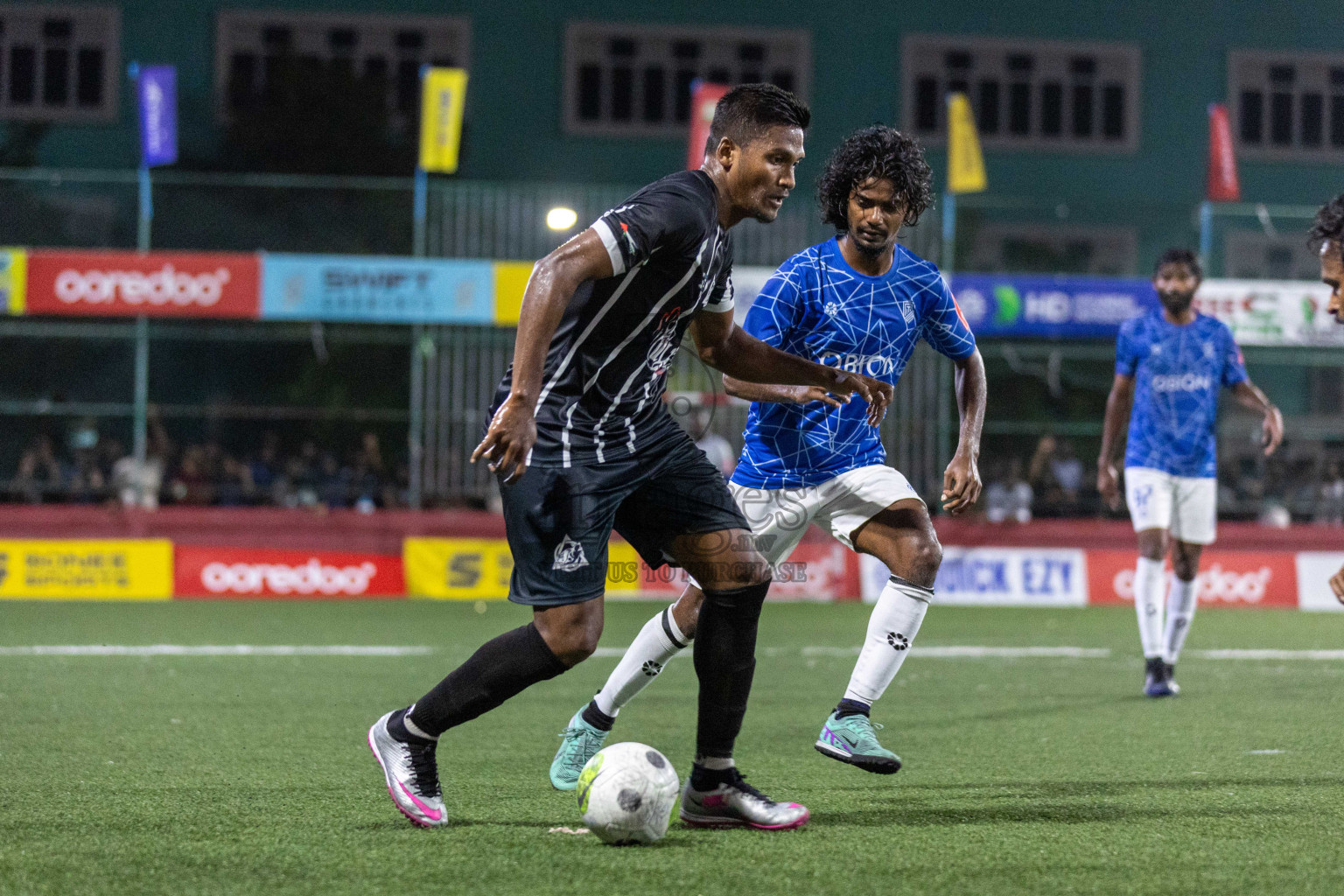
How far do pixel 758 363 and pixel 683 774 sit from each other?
1648 mm

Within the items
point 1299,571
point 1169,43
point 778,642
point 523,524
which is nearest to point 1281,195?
point 1169,43

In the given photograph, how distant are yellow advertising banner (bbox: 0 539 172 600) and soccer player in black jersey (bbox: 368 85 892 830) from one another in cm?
1159

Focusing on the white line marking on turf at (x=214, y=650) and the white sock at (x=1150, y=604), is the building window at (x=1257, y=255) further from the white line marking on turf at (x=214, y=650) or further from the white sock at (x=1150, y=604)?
the white line marking on turf at (x=214, y=650)

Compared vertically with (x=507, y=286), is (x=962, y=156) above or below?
above

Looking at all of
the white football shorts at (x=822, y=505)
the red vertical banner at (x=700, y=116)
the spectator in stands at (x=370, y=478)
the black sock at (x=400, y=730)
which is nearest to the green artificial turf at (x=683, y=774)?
the black sock at (x=400, y=730)

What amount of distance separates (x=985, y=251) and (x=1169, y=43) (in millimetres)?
11251

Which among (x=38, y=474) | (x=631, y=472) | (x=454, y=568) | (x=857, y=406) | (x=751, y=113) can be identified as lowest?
(x=454, y=568)

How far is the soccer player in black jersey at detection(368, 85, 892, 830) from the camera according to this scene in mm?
4277

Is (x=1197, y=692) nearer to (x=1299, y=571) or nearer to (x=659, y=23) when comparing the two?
(x=1299, y=571)

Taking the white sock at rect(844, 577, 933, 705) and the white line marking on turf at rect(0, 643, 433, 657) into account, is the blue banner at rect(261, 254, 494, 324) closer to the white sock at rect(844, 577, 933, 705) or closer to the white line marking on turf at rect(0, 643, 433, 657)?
the white line marking on turf at rect(0, 643, 433, 657)

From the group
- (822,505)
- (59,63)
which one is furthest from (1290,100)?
(822,505)

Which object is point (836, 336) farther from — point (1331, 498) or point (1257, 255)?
point (1257, 255)

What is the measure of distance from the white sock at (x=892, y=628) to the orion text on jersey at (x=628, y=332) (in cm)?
139

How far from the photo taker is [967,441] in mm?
5691
